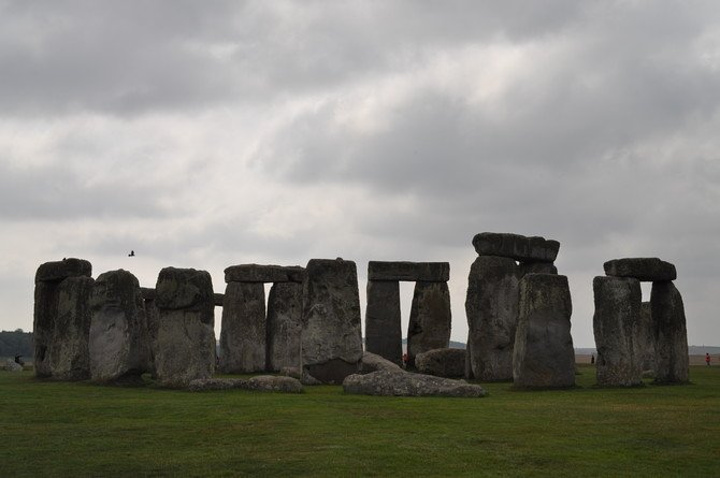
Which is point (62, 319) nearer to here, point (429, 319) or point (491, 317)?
point (491, 317)

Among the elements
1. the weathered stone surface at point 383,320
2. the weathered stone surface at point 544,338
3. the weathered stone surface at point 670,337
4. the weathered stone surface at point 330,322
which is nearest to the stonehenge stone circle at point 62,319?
the weathered stone surface at point 330,322

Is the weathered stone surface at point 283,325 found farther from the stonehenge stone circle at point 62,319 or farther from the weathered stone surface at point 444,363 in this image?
the stonehenge stone circle at point 62,319

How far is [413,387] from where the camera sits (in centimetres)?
1661

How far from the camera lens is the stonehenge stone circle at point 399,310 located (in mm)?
30344

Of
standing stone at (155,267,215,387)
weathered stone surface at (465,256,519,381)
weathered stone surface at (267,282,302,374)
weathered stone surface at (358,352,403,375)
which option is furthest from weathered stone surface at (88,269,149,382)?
weathered stone surface at (267,282,302,374)

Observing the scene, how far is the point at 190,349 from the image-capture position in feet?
62.7

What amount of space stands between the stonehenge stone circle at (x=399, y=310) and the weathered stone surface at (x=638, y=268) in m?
10.1

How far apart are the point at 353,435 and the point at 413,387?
493 centimetres

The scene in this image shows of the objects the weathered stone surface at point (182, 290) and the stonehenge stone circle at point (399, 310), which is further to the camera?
the stonehenge stone circle at point (399, 310)

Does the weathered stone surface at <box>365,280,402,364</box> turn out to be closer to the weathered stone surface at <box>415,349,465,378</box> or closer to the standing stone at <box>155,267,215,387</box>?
the weathered stone surface at <box>415,349,465,378</box>

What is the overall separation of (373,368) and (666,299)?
21.6 feet

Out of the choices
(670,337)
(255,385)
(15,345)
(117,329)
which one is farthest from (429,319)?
(15,345)

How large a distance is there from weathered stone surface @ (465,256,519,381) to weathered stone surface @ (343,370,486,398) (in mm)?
6780

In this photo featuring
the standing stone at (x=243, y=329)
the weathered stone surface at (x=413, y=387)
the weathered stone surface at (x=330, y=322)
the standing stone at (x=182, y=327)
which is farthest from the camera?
the standing stone at (x=243, y=329)
